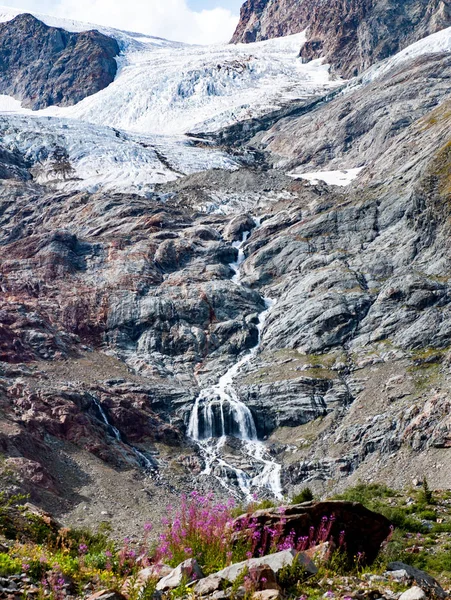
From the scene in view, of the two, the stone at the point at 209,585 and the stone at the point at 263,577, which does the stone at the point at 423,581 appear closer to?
the stone at the point at 263,577

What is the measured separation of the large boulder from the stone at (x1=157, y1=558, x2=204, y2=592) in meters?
2.21

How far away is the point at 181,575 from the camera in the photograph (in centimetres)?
1050

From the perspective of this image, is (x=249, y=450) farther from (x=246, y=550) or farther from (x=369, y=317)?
(x=246, y=550)

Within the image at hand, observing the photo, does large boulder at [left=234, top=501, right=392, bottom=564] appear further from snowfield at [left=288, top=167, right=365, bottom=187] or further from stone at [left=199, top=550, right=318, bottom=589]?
snowfield at [left=288, top=167, right=365, bottom=187]

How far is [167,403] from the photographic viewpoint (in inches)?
2376

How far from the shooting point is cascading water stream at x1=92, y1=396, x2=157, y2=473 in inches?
1986

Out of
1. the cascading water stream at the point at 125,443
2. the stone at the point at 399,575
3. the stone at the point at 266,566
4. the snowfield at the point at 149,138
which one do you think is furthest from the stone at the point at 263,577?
the snowfield at the point at 149,138

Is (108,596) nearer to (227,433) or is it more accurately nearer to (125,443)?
(125,443)

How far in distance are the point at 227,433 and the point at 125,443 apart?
379 inches

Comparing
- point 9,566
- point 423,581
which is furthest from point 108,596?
point 423,581

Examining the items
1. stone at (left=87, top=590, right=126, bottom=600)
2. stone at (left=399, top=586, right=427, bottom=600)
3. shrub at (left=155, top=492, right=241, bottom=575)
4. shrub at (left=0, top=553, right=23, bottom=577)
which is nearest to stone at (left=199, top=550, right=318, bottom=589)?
shrub at (left=155, top=492, right=241, bottom=575)

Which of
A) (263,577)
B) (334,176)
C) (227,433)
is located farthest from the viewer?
(334,176)

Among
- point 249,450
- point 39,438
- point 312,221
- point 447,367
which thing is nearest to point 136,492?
point 39,438

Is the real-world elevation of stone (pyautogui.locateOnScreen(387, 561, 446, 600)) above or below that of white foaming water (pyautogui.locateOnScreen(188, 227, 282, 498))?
above
